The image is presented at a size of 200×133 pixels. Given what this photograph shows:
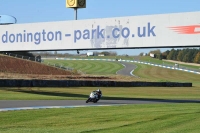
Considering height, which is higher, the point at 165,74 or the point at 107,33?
the point at 107,33

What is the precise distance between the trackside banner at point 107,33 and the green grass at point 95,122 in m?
6.67

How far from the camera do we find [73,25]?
27328 mm

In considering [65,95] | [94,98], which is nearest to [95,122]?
[94,98]

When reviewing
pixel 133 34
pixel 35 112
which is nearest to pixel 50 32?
pixel 133 34

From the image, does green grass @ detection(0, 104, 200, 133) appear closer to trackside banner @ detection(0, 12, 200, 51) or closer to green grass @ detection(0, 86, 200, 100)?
trackside banner @ detection(0, 12, 200, 51)

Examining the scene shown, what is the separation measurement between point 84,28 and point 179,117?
11074 millimetres

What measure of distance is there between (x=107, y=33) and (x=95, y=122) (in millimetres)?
11229

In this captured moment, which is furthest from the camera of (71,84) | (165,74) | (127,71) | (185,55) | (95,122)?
(185,55)

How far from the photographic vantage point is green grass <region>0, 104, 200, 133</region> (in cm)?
1385

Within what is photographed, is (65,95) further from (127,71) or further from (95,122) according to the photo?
(127,71)

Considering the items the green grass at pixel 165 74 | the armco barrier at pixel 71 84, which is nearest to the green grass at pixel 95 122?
the armco barrier at pixel 71 84

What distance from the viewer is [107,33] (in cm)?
2627

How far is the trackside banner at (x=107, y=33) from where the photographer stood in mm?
24188

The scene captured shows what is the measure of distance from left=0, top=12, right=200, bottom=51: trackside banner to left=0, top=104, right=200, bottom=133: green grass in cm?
667
